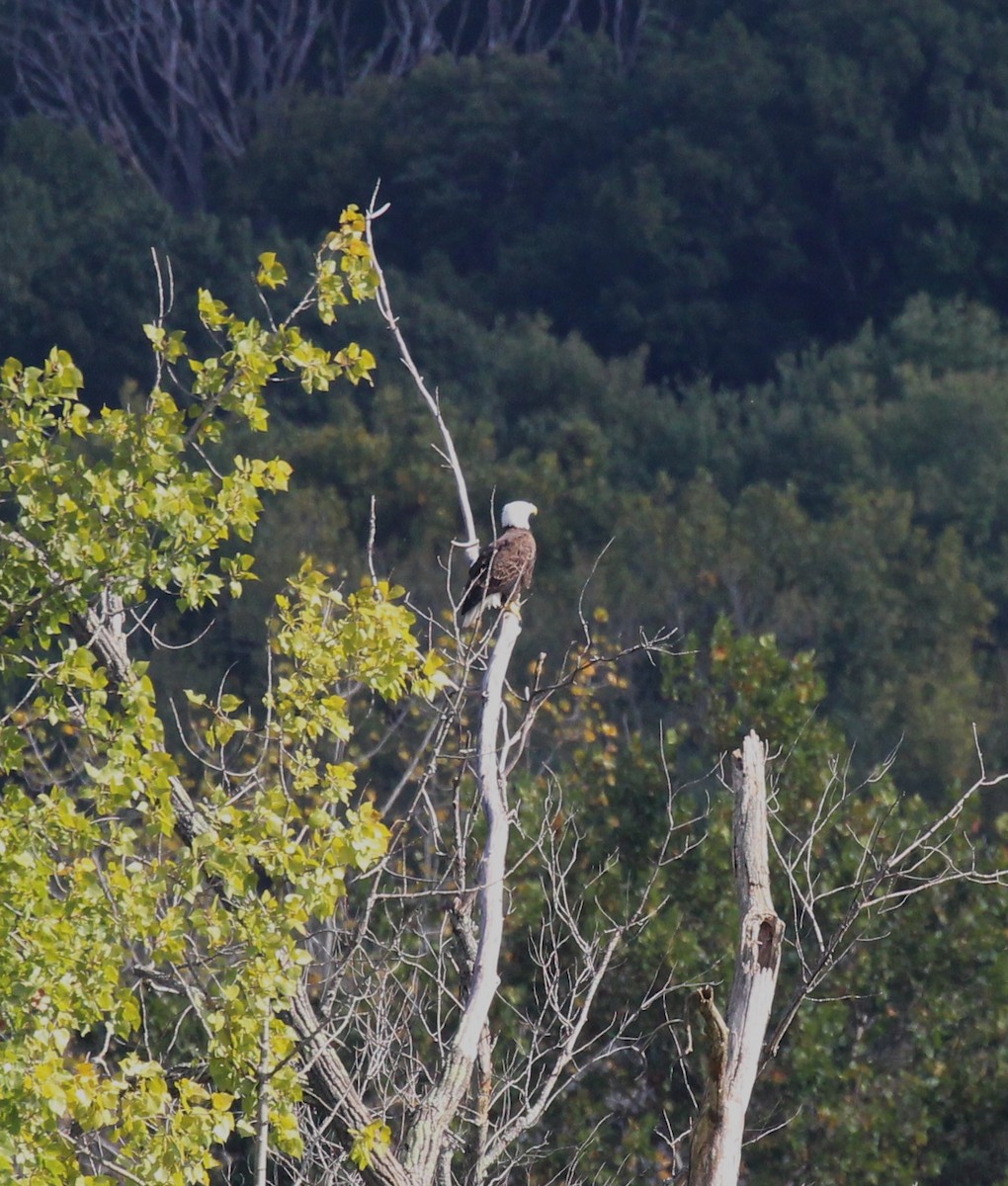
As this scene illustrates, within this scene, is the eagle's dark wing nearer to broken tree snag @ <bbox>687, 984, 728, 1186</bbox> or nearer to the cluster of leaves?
the cluster of leaves

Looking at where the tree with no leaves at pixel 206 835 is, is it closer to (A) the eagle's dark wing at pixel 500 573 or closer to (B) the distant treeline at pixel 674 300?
(A) the eagle's dark wing at pixel 500 573

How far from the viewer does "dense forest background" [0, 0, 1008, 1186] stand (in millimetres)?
21734

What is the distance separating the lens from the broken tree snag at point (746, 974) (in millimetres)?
4500

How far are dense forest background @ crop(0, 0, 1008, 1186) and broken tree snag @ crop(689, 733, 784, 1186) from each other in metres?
6.56

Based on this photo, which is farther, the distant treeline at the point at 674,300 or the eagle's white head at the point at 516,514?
the distant treeline at the point at 674,300

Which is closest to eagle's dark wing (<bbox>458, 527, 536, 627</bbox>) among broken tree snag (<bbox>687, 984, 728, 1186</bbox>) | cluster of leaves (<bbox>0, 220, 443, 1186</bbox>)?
cluster of leaves (<bbox>0, 220, 443, 1186</bbox>)

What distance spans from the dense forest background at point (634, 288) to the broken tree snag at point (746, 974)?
6.56m

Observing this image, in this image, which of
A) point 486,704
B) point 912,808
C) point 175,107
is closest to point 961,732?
point 912,808

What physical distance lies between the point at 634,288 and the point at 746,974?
100 ft

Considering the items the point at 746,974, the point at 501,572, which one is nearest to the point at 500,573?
the point at 501,572

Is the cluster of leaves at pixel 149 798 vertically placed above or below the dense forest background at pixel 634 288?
above

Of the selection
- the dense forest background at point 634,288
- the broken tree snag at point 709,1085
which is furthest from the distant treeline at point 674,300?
the broken tree snag at point 709,1085

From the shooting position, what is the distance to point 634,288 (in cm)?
3447

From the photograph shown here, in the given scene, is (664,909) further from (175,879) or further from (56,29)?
(56,29)
